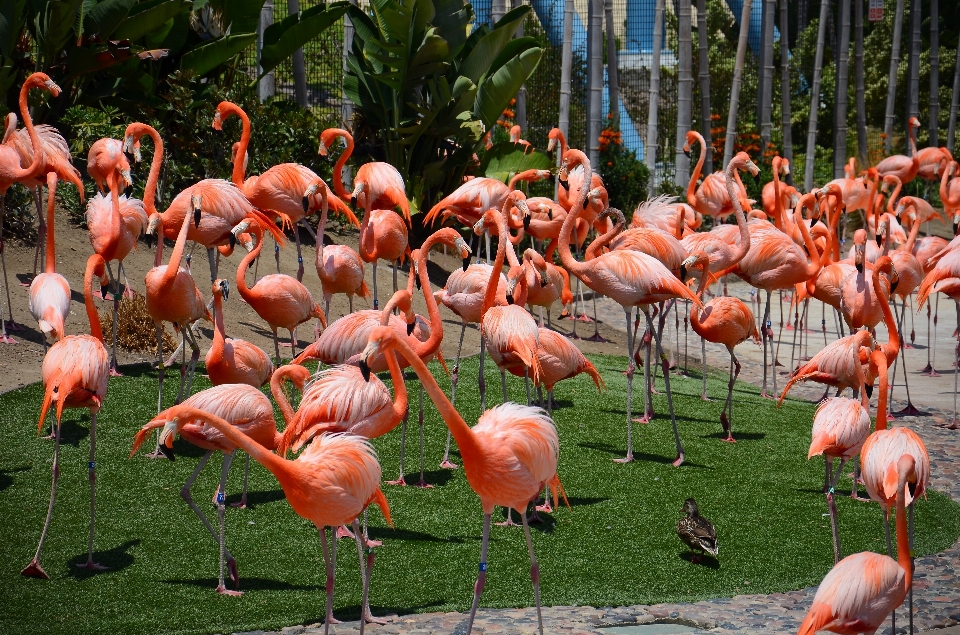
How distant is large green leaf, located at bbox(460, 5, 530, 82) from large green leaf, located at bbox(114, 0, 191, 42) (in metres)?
3.12

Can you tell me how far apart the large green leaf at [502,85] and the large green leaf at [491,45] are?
180 millimetres

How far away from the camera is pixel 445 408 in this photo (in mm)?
3861

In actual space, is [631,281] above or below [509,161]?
below

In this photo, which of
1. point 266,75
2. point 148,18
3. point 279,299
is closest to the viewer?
point 279,299

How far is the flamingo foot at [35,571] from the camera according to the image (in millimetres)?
4586

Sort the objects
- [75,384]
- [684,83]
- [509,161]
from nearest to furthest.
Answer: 1. [75,384]
2. [509,161]
3. [684,83]

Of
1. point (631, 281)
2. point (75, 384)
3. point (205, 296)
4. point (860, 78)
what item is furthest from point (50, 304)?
point (860, 78)

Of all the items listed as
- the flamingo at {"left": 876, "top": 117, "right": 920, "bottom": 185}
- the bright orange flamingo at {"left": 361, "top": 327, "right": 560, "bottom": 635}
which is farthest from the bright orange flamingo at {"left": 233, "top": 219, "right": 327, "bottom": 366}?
the flamingo at {"left": 876, "top": 117, "right": 920, "bottom": 185}

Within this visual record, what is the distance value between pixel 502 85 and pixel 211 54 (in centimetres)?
320

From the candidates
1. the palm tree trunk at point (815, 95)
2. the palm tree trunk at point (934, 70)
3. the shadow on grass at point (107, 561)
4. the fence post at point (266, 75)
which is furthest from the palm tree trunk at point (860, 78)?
the shadow on grass at point (107, 561)

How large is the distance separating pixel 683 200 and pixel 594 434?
26.3 feet

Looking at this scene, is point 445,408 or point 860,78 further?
point 860,78

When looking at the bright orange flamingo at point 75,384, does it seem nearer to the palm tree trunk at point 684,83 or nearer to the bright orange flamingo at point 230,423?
the bright orange flamingo at point 230,423

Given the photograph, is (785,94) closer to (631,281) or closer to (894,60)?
(894,60)
